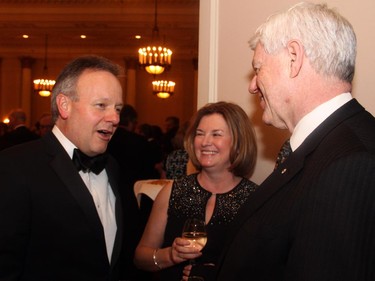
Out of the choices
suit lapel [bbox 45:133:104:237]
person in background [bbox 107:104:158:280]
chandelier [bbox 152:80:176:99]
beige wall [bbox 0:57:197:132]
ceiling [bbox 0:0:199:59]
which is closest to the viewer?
suit lapel [bbox 45:133:104:237]

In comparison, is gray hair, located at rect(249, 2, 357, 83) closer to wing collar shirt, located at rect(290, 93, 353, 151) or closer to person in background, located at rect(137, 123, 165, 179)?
wing collar shirt, located at rect(290, 93, 353, 151)

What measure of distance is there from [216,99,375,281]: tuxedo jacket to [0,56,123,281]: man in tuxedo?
2.30 feet

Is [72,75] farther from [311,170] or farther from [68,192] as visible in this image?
[311,170]

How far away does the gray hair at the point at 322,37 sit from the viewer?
135cm

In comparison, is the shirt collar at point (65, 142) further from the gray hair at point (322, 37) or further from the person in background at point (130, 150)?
the person in background at point (130, 150)

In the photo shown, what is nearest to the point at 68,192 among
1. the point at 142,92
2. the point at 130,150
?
the point at 130,150

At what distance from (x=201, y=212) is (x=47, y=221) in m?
0.95

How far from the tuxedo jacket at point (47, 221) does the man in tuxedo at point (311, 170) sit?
0.63 metres

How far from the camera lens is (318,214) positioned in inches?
43.5

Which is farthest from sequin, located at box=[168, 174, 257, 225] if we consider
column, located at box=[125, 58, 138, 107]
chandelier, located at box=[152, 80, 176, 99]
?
column, located at box=[125, 58, 138, 107]

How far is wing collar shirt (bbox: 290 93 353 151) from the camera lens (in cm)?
135

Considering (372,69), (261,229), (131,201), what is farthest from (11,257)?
(372,69)

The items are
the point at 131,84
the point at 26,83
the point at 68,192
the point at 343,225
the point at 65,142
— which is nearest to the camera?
the point at 343,225

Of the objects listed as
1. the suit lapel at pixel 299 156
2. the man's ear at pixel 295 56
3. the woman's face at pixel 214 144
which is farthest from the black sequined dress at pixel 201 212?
the man's ear at pixel 295 56
